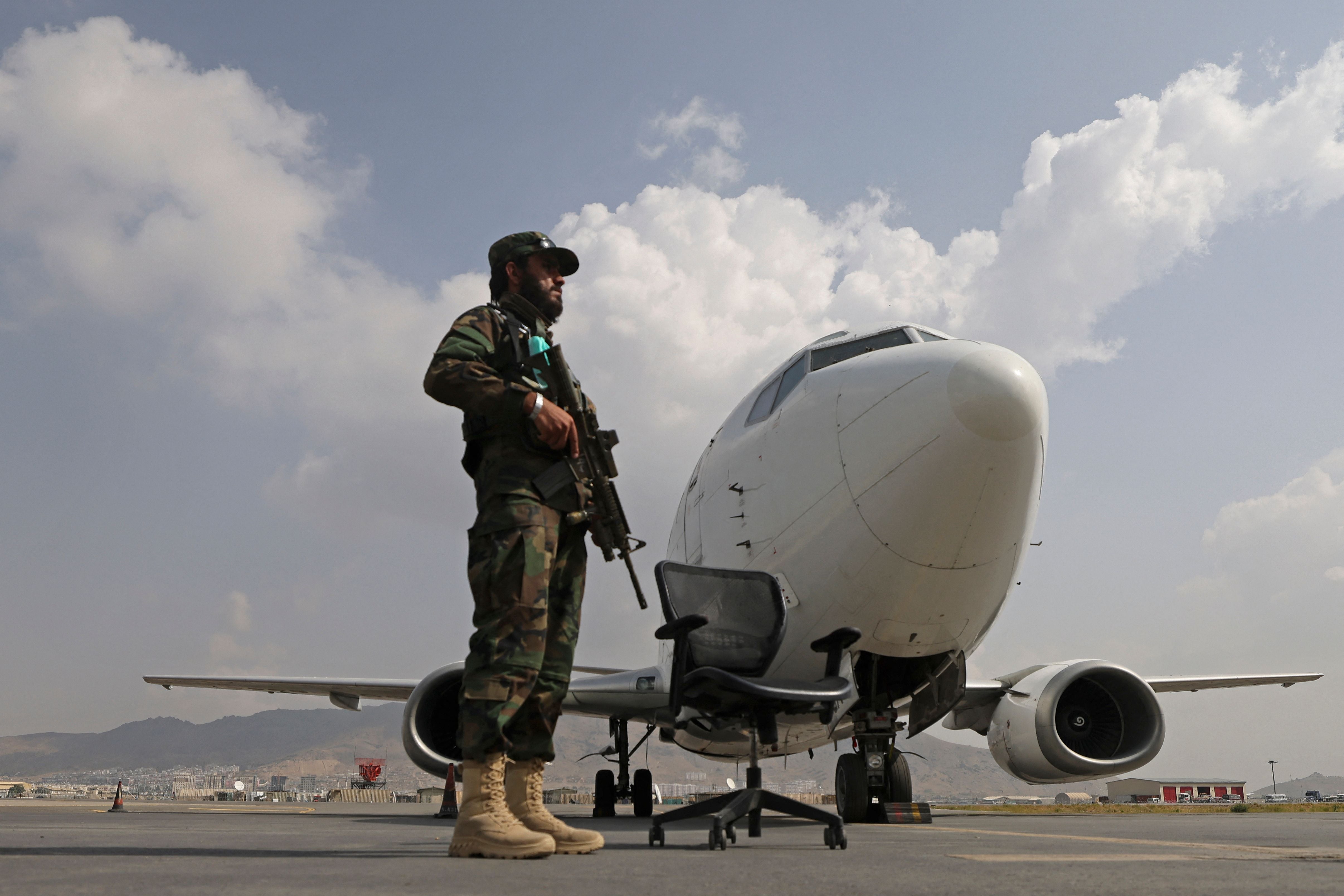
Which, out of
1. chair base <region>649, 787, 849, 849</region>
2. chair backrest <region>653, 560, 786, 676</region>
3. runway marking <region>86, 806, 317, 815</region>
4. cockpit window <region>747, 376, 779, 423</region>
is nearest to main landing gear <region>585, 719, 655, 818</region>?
runway marking <region>86, 806, 317, 815</region>

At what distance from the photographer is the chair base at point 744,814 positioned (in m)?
3.73

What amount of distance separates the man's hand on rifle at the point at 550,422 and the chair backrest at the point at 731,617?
54.3 inches

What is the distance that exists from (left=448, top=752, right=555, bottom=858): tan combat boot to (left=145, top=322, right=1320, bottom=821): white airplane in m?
1.63

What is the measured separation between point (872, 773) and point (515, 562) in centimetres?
519

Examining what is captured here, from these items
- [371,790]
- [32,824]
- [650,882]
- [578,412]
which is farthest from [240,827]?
[371,790]

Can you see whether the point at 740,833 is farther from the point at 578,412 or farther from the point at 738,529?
the point at 578,412

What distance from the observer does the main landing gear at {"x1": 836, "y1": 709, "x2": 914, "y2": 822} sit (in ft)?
24.8

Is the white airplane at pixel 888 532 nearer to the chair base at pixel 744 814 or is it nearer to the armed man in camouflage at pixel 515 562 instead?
the chair base at pixel 744 814

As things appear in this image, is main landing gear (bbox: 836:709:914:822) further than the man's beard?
Yes

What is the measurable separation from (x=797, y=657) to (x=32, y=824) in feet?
19.2

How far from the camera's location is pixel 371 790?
80.8 metres

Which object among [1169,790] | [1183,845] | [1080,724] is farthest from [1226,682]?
[1169,790]

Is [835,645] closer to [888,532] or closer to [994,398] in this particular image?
[888,532]

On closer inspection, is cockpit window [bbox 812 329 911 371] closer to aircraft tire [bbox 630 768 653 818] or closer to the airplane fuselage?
the airplane fuselage
